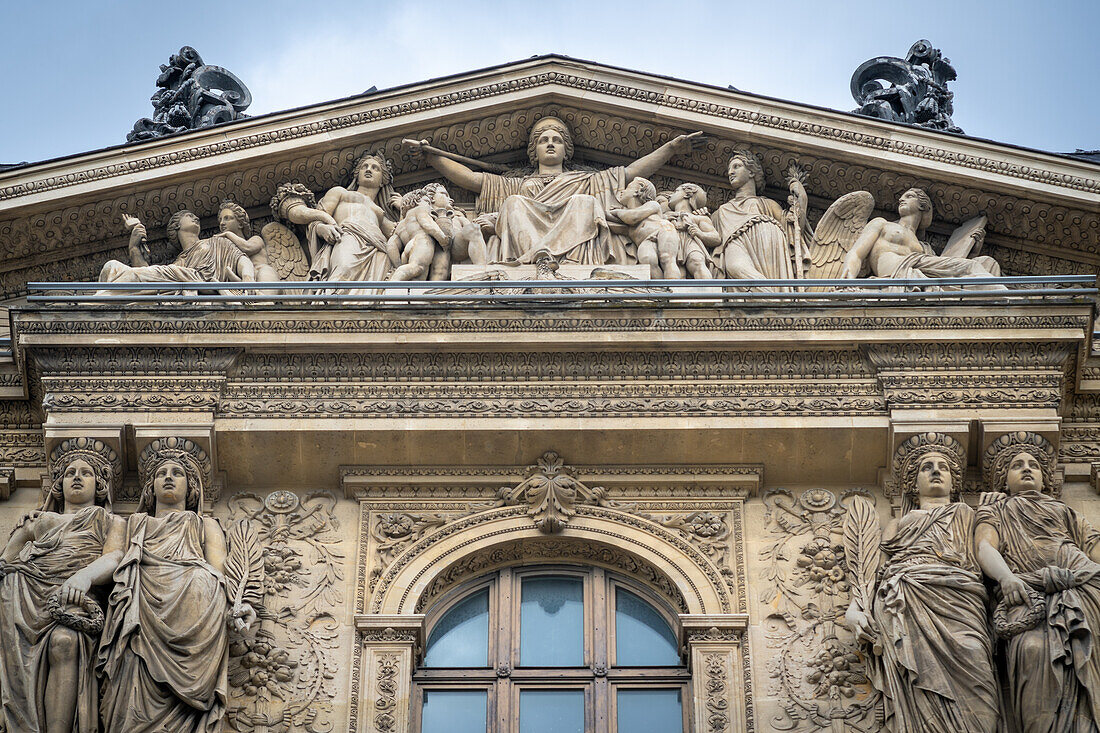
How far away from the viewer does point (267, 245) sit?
19.1 metres

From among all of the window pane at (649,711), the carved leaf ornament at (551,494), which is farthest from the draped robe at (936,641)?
the carved leaf ornament at (551,494)

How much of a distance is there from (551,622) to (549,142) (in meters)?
4.91

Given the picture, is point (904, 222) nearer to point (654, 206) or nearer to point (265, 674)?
point (654, 206)

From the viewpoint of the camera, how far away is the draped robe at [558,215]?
725 inches

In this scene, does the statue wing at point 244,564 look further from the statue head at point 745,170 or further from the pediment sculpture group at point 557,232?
the statue head at point 745,170

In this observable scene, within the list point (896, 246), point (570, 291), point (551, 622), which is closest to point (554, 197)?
point (570, 291)

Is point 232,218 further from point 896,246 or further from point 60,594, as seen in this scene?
point 896,246

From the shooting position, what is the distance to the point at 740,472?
17.1 meters

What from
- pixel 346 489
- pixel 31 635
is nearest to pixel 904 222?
pixel 346 489

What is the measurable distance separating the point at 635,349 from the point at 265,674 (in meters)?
3.98

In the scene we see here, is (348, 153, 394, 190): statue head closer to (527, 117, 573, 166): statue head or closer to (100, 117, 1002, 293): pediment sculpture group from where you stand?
(100, 117, 1002, 293): pediment sculpture group

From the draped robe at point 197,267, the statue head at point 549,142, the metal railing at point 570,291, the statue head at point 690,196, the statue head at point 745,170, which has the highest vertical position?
the statue head at point 549,142

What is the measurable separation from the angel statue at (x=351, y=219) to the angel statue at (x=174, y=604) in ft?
8.17

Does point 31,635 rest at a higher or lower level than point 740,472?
lower
